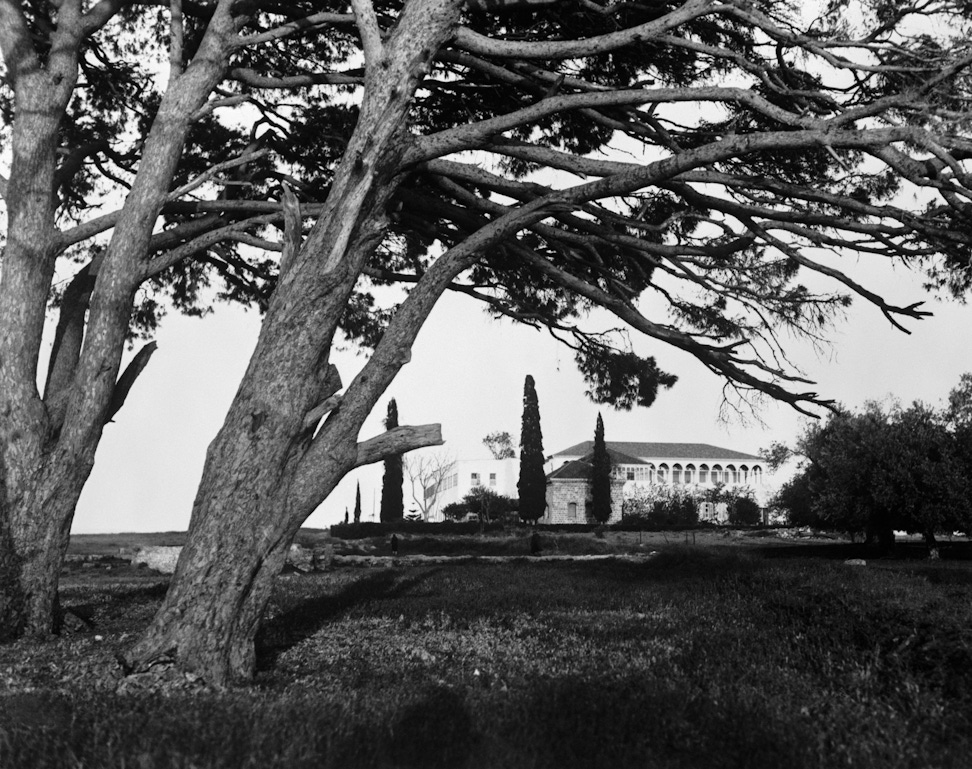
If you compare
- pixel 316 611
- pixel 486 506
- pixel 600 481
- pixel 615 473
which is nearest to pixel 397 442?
pixel 316 611

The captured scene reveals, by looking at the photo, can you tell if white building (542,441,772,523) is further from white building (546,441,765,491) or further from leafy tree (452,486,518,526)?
leafy tree (452,486,518,526)

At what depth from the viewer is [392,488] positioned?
6253 centimetres

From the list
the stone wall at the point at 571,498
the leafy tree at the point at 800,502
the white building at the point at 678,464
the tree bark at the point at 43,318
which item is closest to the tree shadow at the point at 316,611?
the tree bark at the point at 43,318

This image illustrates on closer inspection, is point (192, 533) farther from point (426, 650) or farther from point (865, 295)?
point (865, 295)

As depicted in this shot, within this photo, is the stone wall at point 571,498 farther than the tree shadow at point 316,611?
Yes

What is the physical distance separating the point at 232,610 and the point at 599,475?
60551 millimetres

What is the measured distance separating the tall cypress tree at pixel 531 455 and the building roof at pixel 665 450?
32.8 metres

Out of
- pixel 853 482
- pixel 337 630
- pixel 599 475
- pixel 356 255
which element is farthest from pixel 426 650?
pixel 599 475

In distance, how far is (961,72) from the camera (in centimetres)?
1053

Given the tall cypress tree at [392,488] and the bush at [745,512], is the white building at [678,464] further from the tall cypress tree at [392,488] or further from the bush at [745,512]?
the tall cypress tree at [392,488]

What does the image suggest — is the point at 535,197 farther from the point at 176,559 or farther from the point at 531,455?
the point at 531,455

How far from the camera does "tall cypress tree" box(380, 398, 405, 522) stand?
61812 millimetres

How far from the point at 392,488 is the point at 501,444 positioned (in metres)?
33.6

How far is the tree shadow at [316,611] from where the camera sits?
29.6 ft
